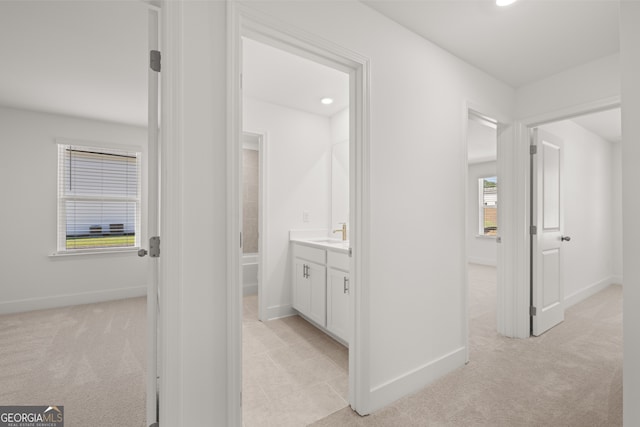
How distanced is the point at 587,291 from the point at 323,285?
13.6ft

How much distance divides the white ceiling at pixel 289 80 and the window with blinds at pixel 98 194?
1.27 metres

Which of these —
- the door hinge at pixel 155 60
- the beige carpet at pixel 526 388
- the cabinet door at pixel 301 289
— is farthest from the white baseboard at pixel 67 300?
the cabinet door at pixel 301 289

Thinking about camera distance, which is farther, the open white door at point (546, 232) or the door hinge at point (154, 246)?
the open white door at point (546, 232)

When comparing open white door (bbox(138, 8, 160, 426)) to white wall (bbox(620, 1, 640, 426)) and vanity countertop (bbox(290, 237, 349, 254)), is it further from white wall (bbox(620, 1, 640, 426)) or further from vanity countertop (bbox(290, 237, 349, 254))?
white wall (bbox(620, 1, 640, 426))

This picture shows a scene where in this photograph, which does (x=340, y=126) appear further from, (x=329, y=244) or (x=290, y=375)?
(x=290, y=375)

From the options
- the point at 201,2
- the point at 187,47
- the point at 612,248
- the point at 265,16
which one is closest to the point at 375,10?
the point at 265,16

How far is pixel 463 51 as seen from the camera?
2318 millimetres

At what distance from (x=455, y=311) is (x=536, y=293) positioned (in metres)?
1.22

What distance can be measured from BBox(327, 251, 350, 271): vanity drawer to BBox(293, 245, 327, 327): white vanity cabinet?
0.33 ft

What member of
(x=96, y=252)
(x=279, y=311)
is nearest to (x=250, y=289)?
(x=279, y=311)

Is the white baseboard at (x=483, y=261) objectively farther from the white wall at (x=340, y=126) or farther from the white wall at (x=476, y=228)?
the white wall at (x=340, y=126)

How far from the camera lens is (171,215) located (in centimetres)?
125

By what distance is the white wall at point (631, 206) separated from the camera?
1219mm

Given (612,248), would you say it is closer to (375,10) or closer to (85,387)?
(375,10)
